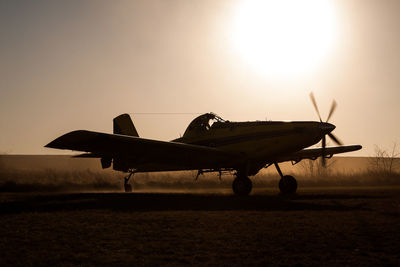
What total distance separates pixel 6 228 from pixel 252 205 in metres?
6.40

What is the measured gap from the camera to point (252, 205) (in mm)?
10969

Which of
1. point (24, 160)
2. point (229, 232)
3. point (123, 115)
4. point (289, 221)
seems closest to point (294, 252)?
point (229, 232)

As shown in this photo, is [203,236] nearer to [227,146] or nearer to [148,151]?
[148,151]

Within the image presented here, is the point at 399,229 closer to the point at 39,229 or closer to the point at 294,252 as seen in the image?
the point at 294,252

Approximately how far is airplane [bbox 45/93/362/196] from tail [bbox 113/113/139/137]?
3.61 m

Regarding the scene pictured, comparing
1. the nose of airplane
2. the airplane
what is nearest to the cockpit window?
the airplane

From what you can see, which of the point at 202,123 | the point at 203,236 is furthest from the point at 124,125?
the point at 203,236

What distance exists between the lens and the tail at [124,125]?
22.1 m

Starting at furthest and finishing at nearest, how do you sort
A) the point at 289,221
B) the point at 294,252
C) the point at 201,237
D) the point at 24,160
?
the point at 24,160, the point at 289,221, the point at 201,237, the point at 294,252

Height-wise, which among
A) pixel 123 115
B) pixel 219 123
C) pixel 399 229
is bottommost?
pixel 399 229

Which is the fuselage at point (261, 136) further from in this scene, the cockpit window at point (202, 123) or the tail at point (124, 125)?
the tail at point (124, 125)

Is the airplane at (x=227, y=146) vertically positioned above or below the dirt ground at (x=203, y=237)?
above

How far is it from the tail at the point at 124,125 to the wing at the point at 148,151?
310 cm

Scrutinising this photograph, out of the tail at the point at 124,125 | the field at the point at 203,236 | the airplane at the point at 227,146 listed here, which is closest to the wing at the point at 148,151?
the airplane at the point at 227,146
